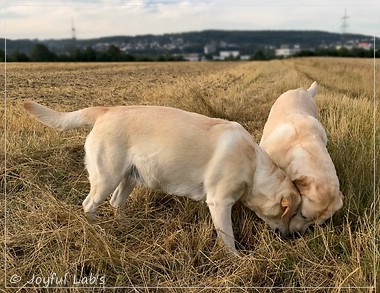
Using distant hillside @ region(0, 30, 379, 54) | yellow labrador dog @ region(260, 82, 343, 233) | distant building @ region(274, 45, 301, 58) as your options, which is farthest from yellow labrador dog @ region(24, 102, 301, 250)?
distant building @ region(274, 45, 301, 58)

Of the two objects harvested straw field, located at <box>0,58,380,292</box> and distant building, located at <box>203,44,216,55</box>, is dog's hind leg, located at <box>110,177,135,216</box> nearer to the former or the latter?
harvested straw field, located at <box>0,58,380,292</box>

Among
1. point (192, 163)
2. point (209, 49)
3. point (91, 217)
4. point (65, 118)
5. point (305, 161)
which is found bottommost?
point (91, 217)

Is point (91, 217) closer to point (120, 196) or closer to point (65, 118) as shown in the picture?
point (120, 196)

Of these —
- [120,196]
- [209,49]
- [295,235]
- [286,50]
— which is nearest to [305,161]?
[295,235]

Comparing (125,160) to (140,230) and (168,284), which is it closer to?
(140,230)

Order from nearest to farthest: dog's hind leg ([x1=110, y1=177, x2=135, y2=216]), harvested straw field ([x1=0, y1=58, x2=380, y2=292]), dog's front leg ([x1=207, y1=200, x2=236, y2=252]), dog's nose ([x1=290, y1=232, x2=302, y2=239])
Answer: harvested straw field ([x1=0, y1=58, x2=380, y2=292]) < dog's front leg ([x1=207, y1=200, x2=236, y2=252]) < dog's nose ([x1=290, y1=232, x2=302, y2=239]) < dog's hind leg ([x1=110, y1=177, x2=135, y2=216])

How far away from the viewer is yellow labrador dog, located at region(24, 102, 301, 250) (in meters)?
3.11

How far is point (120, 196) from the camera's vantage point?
3613 millimetres

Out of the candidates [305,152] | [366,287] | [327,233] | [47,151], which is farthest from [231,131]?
[47,151]

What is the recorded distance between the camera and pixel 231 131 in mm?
3197

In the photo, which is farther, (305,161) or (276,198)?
(305,161)

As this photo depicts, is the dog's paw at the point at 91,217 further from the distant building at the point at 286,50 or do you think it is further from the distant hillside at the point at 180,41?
the distant building at the point at 286,50

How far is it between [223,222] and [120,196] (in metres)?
1.03

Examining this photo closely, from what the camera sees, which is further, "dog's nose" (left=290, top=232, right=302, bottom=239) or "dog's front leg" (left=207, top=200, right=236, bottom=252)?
"dog's nose" (left=290, top=232, right=302, bottom=239)
